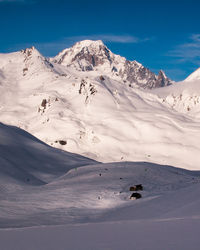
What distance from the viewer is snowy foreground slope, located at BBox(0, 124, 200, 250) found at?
6.81 metres

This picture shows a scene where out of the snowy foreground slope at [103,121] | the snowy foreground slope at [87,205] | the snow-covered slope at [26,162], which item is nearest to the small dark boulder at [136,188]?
the snowy foreground slope at [87,205]

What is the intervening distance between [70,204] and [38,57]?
459ft

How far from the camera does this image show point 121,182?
75.0 ft

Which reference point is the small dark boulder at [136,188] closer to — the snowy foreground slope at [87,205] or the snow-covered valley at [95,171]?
the snowy foreground slope at [87,205]

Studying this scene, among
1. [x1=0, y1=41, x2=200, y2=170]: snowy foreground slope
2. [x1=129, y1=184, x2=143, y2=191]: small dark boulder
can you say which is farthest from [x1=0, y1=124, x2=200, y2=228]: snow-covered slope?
[x1=0, y1=41, x2=200, y2=170]: snowy foreground slope

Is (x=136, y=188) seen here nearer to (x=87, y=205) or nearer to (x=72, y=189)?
(x=72, y=189)

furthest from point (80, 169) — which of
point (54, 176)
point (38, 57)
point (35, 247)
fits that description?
point (38, 57)

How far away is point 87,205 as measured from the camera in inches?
671

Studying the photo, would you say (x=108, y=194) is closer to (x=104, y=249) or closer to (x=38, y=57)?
(x=104, y=249)

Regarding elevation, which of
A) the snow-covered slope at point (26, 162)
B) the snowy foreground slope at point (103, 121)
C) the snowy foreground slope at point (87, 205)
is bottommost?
the snowy foreground slope at point (87, 205)

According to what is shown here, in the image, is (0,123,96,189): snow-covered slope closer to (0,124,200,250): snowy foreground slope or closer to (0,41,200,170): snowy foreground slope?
(0,124,200,250): snowy foreground slope

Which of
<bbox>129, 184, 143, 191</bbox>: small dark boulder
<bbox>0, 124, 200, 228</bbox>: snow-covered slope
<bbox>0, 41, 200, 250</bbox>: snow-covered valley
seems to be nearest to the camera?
<bbox>0, 41, 200, 250</bbox>: snow-covered valley

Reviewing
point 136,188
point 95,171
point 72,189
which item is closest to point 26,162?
point 95,171

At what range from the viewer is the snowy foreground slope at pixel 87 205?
681 centimetres
